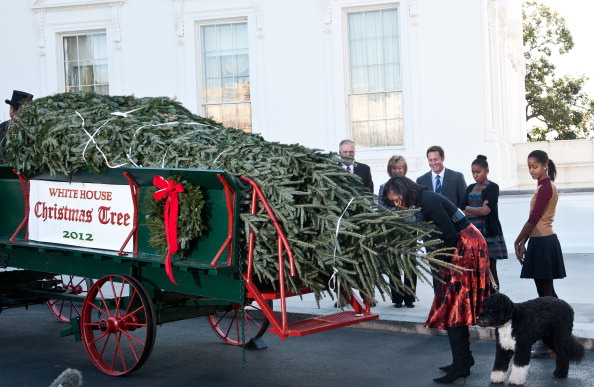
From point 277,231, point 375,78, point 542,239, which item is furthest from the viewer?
point 375,78

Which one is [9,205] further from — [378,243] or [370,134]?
[370,134]

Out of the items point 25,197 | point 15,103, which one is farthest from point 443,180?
point 15,103

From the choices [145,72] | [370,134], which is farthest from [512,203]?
[145,72]

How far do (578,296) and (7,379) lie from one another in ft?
21.5

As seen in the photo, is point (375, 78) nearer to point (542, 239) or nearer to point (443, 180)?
point (443, 180)

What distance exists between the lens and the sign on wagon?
23.2ft

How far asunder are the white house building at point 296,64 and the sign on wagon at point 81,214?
8.02 metres

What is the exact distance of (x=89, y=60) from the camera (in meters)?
16.5

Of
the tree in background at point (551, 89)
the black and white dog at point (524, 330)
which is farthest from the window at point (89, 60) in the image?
the tree in background at point (551, 89)

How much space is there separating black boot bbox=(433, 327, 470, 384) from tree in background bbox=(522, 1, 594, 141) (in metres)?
36.7

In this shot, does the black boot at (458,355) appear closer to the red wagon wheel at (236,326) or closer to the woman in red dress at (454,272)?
the woman in red dress at (454,272)

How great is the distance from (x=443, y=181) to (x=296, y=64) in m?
6.25

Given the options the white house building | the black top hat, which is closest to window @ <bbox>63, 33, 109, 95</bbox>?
the white house building

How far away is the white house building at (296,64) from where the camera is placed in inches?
581
